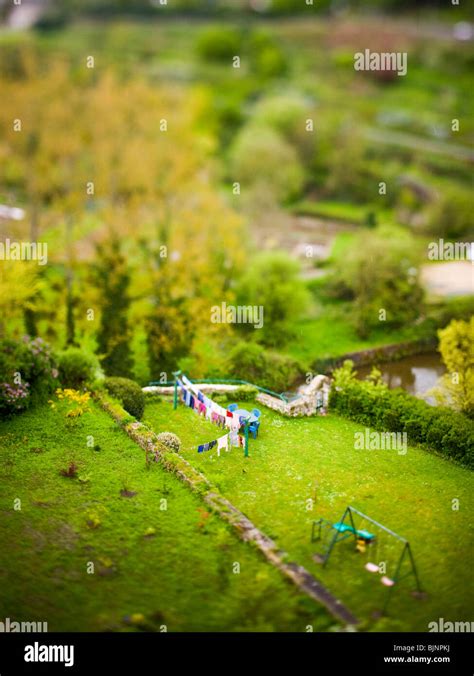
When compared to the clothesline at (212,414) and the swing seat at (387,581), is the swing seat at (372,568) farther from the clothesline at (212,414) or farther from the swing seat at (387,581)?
the clothesline at (212,414)

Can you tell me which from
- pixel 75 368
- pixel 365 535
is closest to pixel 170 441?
pixel 75 368

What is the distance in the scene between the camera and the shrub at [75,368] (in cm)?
3497

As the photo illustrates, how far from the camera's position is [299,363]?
139ft

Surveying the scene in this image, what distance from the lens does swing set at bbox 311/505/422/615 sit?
24.2 m

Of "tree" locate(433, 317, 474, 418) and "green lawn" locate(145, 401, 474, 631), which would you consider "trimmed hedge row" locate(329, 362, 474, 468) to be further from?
"tree" locate(433, 317, 474, 418)

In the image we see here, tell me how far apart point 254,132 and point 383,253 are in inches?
1130

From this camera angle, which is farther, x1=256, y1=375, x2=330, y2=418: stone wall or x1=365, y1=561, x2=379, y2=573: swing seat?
x1=256, y1=375, x2=330, y2=418: stone wall

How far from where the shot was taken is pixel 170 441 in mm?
31016

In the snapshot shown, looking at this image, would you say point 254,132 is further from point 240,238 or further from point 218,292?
point 218,292

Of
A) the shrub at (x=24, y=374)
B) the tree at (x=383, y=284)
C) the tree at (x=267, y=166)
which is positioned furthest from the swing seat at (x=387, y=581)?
the tree at (x=267, y=166)

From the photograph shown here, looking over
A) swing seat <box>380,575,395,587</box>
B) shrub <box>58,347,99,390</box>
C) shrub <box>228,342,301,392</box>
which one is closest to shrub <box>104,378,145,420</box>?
shrub <box>58,347,99,390</box>

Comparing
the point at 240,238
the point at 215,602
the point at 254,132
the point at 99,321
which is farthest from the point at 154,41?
the point at 215,602

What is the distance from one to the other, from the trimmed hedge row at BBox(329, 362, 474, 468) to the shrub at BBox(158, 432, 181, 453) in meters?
7.98
